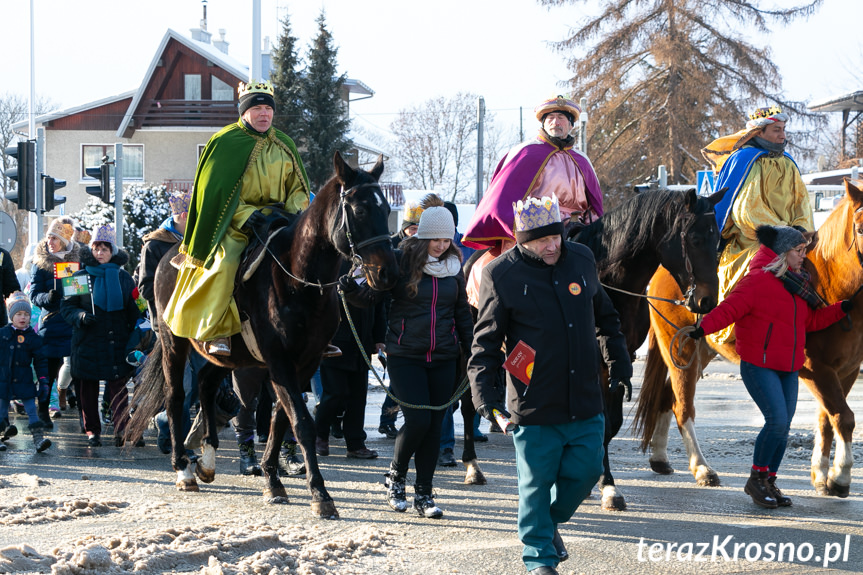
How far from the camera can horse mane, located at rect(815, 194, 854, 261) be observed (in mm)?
7988

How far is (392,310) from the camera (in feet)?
24.7

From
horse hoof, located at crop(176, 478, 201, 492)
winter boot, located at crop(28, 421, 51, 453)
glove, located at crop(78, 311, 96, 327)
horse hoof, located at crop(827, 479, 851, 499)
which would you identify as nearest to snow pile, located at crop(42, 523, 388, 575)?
horse hoof, located at crop(176, 478, 201, 492)

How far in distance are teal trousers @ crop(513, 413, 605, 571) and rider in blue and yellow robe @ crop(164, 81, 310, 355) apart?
125 inches

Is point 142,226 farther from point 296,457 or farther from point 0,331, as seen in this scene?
point 296,457

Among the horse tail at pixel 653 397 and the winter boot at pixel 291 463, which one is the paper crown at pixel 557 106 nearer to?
the horse tail at pixel 653 397

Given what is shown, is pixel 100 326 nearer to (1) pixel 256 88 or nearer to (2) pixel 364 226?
(1) pixel 256 88

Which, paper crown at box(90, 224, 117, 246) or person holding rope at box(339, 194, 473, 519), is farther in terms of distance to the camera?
paper crown at box(90, 224, 117, 246)

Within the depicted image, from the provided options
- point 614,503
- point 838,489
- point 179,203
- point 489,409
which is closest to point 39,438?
point 179,203

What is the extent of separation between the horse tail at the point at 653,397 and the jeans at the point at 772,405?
1449 millimetres

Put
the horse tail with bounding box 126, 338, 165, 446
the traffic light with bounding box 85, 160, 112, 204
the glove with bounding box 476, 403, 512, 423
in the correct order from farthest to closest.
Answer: the traffic light with bounding box 85, 160, 112, 204 < the horse tail with bounding box 126, 338, 165, 446 < the glove with bounding box 476, 403, 512, 423

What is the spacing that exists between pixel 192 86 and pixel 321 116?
643 centimetres

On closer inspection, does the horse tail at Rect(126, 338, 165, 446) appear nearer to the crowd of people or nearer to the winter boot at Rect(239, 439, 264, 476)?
the crowd of people

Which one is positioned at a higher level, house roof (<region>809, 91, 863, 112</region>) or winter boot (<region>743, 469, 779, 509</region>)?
house roof (<region>809, 91, 863, 112</region>)

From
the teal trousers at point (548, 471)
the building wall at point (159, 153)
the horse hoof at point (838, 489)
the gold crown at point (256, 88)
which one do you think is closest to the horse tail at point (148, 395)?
the gold crown at point (256, 88)
